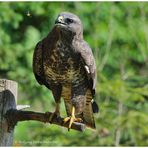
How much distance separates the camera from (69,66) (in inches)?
144

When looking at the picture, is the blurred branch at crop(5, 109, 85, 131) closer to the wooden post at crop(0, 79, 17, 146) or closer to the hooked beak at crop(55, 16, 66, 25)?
the wooden post at crop(0, 79, 17, 146)

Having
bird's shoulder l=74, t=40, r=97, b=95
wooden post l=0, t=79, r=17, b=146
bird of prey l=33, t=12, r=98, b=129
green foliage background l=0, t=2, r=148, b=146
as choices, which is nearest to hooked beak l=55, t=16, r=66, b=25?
bird of prey l=33, t=12, r=98, b=129

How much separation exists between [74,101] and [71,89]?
7 centimetres

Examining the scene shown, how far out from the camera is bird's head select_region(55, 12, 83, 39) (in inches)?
135

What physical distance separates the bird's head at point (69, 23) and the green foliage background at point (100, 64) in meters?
1.34

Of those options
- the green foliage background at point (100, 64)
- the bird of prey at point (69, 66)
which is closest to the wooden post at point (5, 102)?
the bird of prey at point (69, 66)

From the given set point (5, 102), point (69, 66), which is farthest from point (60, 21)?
point (5, 102)

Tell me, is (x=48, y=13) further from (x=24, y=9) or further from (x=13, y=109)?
(x=13, y=109)

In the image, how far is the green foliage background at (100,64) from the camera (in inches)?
220

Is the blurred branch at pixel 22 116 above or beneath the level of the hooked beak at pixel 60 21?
beneath

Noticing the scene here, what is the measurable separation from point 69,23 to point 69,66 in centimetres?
27

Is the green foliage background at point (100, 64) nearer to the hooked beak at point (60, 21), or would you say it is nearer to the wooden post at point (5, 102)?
the wooden post at point (5, 102)

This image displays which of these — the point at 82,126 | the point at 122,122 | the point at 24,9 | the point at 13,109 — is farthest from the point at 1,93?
the point at 24,9

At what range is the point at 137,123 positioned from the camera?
559 centimetres
